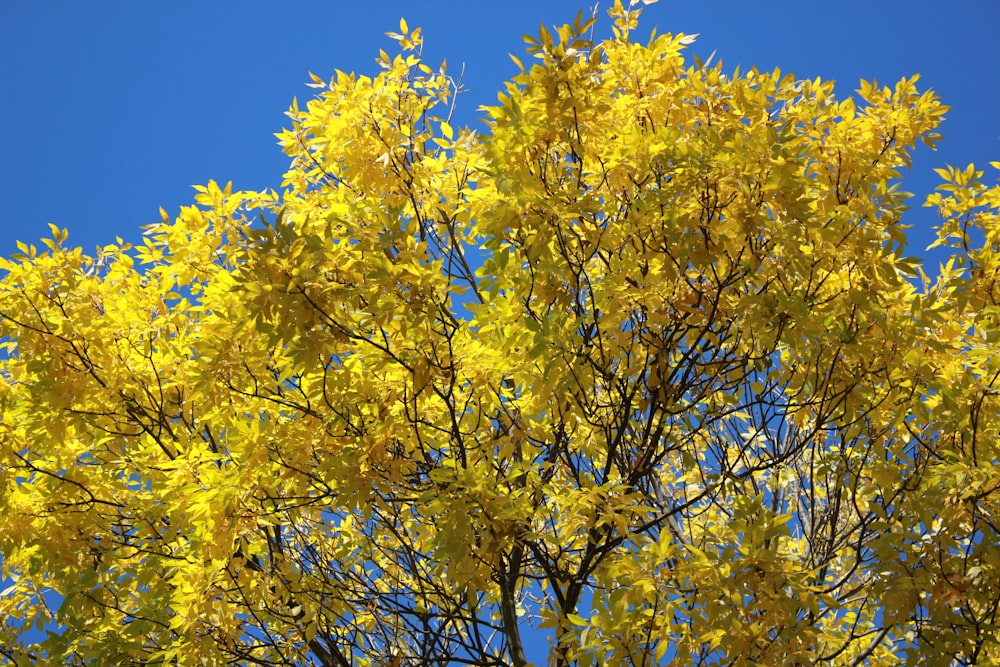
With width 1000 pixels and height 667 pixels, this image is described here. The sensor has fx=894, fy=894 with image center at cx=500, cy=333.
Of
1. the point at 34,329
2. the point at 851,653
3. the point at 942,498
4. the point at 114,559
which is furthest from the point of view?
the point at 851,653

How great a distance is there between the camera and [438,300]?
3180mm

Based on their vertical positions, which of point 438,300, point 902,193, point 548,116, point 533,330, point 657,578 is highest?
point 548,116

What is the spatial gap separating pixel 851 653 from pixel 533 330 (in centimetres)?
410

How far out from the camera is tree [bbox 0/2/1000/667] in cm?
310

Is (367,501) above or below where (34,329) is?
below

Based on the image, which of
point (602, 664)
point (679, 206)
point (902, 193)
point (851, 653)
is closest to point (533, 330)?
point (679, 206)

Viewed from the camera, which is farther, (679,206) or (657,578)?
(679,206)

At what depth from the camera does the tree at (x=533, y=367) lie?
3.10m

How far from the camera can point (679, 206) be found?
335 cm

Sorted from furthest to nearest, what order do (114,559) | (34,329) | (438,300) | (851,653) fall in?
1. (851,653)
2. (114,559)
3. (34,329)
4. (438,300)

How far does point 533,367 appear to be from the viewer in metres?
3.39

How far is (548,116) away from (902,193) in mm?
1424

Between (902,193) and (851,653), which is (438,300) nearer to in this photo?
(902,193)

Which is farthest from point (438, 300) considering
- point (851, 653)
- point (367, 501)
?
point (851, 653)
